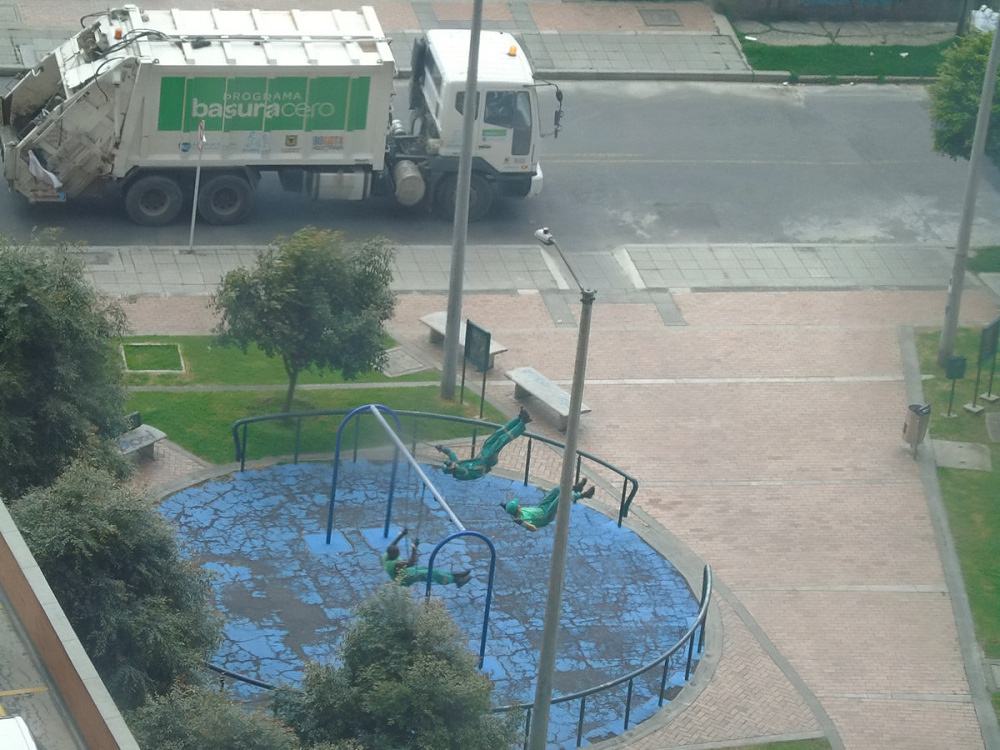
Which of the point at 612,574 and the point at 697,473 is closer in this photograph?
the point at 612,574

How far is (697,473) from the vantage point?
26.8 m

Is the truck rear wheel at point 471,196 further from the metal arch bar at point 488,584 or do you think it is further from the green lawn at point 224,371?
the metal arch bar at point 488,584

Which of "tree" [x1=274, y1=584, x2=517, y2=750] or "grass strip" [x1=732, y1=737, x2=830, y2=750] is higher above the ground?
"tree" [x1=274, y1=584, x2=517, y2=750]

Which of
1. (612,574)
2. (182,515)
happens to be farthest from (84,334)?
(612,574)

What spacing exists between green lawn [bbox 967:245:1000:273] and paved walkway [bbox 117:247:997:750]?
4.01 ft

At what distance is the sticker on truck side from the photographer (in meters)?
31.0

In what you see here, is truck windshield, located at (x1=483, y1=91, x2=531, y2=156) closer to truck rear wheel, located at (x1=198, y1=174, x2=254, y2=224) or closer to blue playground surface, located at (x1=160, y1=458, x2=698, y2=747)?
truck rear wheel, located at (x1=198, y1=174, x2=254, y2=224)

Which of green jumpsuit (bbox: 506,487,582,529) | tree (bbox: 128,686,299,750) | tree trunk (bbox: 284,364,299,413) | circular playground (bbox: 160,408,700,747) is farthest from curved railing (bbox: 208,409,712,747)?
tree (bbox: 128,686,299,750)

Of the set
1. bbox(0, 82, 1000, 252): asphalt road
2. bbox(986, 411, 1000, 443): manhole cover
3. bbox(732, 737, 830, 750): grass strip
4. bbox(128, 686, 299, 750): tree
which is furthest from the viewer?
bbox(0, 82, 1000, 252): asphalt road

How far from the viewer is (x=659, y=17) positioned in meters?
42.9

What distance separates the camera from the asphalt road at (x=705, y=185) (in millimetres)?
33281

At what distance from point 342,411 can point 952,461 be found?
913 cm

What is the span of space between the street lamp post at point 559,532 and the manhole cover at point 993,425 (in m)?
11.8

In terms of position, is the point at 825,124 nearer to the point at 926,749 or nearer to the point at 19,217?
the point at 19,217
